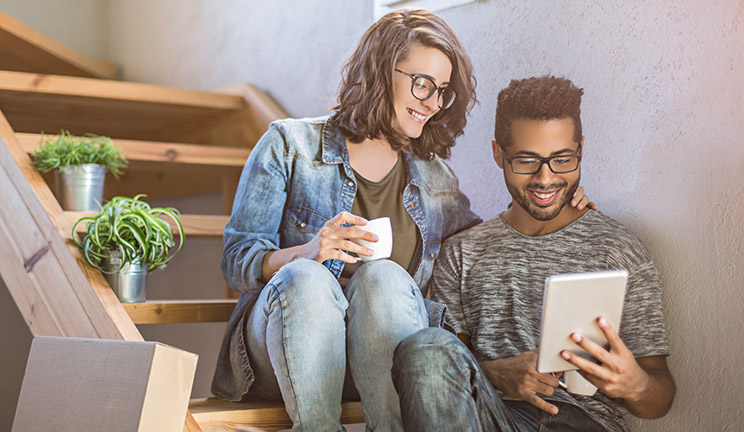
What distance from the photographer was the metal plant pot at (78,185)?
6.50 feet

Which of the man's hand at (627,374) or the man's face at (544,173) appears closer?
the man's hand at (627,374)

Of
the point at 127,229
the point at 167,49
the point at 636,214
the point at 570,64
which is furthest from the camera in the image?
the point at 167,49

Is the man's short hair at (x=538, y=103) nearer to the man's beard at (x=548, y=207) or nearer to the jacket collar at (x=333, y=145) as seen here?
the man's beard at (x=548, y=207)

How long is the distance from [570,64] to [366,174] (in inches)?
19.1

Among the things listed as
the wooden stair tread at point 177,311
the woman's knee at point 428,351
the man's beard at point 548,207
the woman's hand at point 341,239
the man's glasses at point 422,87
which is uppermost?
the man's glasses at point 422,87

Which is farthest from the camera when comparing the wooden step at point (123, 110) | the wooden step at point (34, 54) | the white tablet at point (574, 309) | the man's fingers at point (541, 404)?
the wooden step at point (34, 54)

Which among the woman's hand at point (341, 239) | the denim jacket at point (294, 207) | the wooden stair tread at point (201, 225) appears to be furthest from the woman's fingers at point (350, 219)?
the wooden stair tread at point (201, 225)

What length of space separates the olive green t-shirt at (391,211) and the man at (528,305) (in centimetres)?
7

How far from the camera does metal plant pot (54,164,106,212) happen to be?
6.50ft

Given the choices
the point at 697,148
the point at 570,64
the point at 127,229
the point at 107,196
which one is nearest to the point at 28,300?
the point at 127,229

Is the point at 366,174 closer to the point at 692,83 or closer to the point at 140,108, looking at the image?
the point at 692,83

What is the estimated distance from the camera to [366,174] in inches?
66.1

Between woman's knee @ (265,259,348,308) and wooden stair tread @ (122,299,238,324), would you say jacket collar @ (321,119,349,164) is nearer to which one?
woman's knee @ (265,259,348,308)

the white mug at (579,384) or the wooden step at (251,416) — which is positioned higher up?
the white mug at (579,384)
